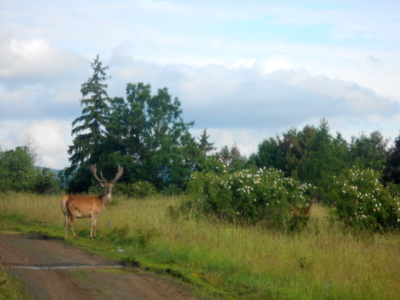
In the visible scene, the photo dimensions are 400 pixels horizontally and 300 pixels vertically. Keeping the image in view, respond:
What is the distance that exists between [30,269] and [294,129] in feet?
145

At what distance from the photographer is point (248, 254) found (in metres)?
12.9

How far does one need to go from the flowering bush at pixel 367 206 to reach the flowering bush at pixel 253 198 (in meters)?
1.61

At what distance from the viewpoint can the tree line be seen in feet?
128

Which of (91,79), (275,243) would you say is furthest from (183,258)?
(91,79)

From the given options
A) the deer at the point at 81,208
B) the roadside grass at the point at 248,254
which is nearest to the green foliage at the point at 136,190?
the roadside grass at the point at 248,254

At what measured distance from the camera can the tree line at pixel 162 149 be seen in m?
39.2

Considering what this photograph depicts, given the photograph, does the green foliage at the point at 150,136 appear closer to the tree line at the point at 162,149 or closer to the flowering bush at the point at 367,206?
the tree line at the point at 162,149

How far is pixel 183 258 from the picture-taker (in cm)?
1310

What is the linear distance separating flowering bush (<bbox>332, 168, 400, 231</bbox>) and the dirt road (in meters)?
8.43

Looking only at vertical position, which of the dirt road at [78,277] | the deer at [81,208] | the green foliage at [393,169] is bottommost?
the dirt road at [78,277]

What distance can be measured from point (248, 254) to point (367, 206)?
252 inches

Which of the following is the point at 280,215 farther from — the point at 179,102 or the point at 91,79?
the point at 91,79

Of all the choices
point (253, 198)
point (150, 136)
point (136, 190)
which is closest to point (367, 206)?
point (253, 198)

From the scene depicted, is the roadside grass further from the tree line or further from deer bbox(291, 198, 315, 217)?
the tree line
